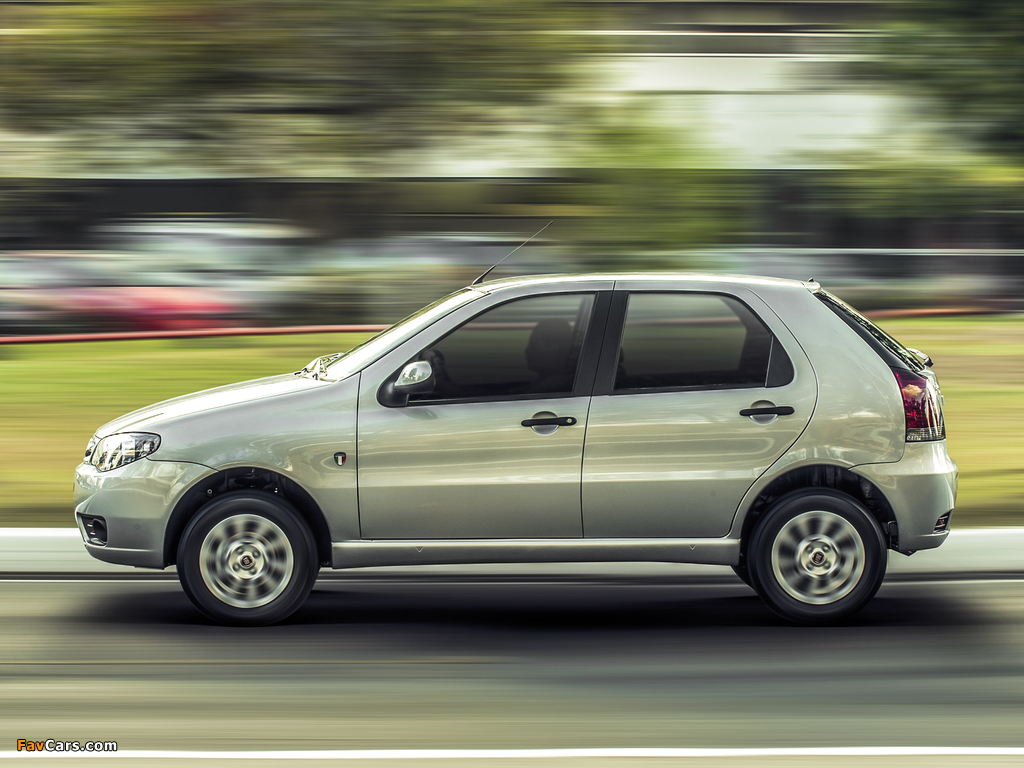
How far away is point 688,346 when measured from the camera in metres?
5.86

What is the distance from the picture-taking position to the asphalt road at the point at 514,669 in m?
4.40

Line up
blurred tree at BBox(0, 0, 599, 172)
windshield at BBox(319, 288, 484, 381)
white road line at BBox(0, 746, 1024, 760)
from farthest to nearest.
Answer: blurred tree at BBox(0, 0, 599, 172), windshield at BBox(319, 288, 484, 381), white road line at BBox(0, 746, 1024, 760)

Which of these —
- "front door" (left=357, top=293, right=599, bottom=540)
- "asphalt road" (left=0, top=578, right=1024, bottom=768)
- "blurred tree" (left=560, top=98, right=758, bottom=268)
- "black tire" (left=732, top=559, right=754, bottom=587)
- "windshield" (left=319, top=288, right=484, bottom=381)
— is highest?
"blurred tree" (left=560, top=98, right=758, bottom=268)

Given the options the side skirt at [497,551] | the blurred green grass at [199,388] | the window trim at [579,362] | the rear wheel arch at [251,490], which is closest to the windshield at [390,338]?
the window trim at [579,362]

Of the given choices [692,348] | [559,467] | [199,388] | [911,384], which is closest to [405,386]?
[559,467]

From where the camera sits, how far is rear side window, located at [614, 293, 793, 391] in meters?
5.68

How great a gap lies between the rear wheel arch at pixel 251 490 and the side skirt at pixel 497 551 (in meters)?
0.12

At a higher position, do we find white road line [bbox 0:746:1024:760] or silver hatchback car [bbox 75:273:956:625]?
silver hatchback car [bbox 75:273:956:625]

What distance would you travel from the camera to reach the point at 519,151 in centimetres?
1283

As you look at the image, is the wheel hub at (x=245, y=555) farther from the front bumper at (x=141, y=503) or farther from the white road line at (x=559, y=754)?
the white road line at (x=559, y=754)

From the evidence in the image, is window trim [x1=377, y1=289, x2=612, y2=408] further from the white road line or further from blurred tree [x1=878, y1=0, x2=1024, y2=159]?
blurred tree [x1=878, y1=0, x2=1024, y2=159]

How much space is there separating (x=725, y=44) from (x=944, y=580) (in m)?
11.0

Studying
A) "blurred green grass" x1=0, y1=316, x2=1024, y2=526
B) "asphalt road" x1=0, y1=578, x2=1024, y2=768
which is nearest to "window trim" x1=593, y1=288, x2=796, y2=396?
"asphalt road" x1=0, y1=578, x2=1024, y2=768

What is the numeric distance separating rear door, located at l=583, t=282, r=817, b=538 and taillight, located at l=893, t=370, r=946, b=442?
426mm
